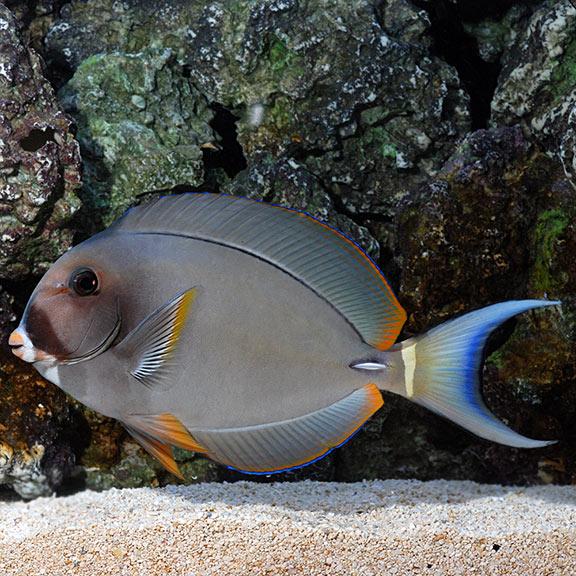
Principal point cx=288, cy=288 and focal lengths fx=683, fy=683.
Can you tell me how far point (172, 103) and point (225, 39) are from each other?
1.27 feet

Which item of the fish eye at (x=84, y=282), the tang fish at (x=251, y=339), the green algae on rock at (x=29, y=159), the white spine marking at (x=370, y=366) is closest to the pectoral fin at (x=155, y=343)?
the tang fish at (x=251, y=339)

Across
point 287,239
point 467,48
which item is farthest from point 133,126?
point 287,239

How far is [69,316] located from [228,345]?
0.33 m

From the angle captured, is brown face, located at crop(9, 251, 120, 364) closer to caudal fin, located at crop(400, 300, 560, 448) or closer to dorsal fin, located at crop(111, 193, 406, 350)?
dorsal fin, located at crop(111, 193, 406, 350)

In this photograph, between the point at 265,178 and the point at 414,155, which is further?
the point at 414,155

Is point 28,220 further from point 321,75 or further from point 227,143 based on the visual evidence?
point 321,75

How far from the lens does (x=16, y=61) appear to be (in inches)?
102

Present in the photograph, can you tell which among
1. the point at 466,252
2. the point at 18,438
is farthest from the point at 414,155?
the point at 18,438

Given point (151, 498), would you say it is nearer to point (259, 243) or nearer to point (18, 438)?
point (18, 438)

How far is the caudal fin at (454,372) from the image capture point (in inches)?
57.7

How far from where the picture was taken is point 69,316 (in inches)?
53.9

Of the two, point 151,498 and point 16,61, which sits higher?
point 16,61

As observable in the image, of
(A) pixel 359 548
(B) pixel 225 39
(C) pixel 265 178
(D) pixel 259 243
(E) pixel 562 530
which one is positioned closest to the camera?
(D) pixel 259 243

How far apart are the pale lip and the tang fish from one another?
8cm
